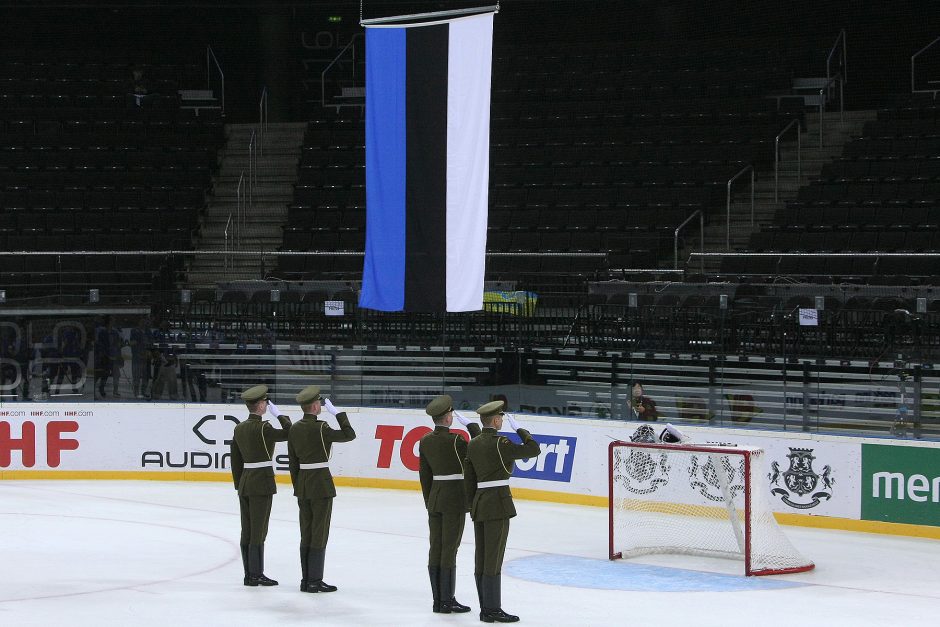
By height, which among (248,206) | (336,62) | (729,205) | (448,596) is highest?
(336,62)

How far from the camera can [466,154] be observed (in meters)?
11.2

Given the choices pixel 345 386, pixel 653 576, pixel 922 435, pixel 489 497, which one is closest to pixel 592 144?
pixel 345 386

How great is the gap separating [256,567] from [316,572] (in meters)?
0.59

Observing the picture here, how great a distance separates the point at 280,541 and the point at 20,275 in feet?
35.3

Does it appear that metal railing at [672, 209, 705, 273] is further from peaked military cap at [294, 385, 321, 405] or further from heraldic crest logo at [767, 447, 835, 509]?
peaked military cap at [294, 385, 321, 405]

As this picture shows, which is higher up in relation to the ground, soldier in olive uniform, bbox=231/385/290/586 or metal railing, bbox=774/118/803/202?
metal railing, bbox=774/118/803/202

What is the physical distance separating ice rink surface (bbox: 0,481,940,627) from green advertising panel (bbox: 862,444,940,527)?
0.84ft

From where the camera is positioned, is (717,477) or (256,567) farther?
(717,477)

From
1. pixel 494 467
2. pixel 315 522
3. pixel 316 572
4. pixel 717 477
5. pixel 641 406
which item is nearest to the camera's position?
pixel 494 467

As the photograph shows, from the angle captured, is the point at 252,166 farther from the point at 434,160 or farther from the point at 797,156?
the point at 434,160

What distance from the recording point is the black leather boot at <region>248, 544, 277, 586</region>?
11.0 meters

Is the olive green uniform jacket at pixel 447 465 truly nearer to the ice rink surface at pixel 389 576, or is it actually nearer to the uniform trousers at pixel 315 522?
the ice rink surface at pixel 389 576

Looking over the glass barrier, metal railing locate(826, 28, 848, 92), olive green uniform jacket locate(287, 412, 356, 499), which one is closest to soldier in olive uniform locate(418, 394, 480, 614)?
olive green uniform jacket locate(287, 412, 356, 499)

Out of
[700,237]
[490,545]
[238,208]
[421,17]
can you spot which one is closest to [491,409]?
[490,545]
